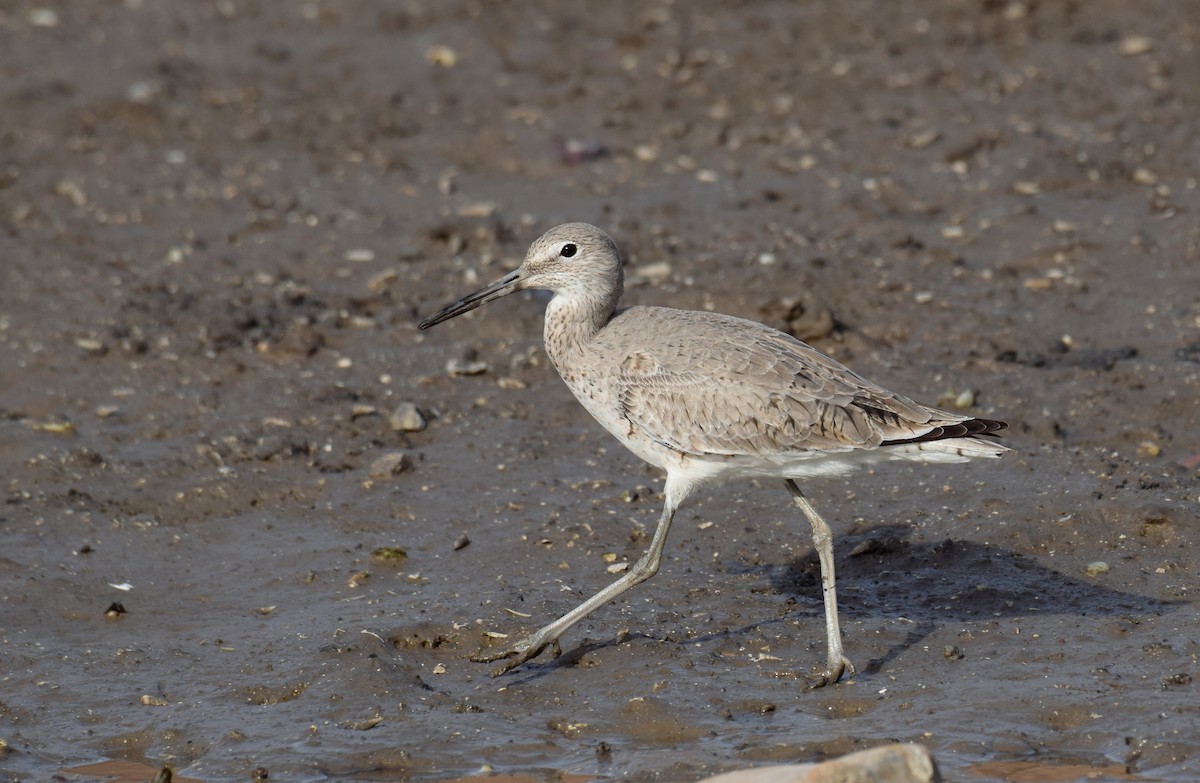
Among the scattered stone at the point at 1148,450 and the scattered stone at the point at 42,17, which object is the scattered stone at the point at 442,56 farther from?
the scattered stone at the point at 1148,450

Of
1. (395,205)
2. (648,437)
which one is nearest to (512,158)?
(395,205)

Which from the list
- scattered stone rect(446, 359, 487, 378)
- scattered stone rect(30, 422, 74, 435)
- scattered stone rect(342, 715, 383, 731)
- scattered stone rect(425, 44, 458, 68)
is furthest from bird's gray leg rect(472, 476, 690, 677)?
scattered stone rect(425, 44, 458, 68)

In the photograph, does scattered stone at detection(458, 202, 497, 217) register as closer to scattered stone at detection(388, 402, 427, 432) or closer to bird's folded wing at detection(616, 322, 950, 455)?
scattered stone at detection(388, 402, 427, 432)

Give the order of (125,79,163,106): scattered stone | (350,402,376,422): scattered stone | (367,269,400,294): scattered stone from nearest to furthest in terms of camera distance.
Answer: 1. (350,402,376,422): scattered stone
2. (367,269,400,294): scattered stone
3. (125,79,163,106): scattered stone

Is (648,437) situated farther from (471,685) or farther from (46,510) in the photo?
(46,510)

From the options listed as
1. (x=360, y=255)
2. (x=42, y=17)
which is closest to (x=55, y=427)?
(x=360, y=255)

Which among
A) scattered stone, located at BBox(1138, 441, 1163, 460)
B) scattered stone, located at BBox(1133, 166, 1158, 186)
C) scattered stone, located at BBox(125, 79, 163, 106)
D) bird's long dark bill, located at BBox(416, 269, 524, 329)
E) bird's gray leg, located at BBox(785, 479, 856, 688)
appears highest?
scattered stone, located at BBox(125, 79, 163, 106)

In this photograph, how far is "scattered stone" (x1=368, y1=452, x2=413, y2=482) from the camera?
27.9 ft

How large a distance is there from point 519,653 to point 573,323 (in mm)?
1531

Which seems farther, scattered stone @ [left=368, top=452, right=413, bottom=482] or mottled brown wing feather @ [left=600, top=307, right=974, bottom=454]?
scattered stone @ [left=368, top=452, right=413, bottom=482]

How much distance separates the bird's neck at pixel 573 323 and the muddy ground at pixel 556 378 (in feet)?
3.90

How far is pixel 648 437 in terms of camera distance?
6.75 m

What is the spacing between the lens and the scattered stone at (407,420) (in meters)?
8.98

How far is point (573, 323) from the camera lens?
280 inches
